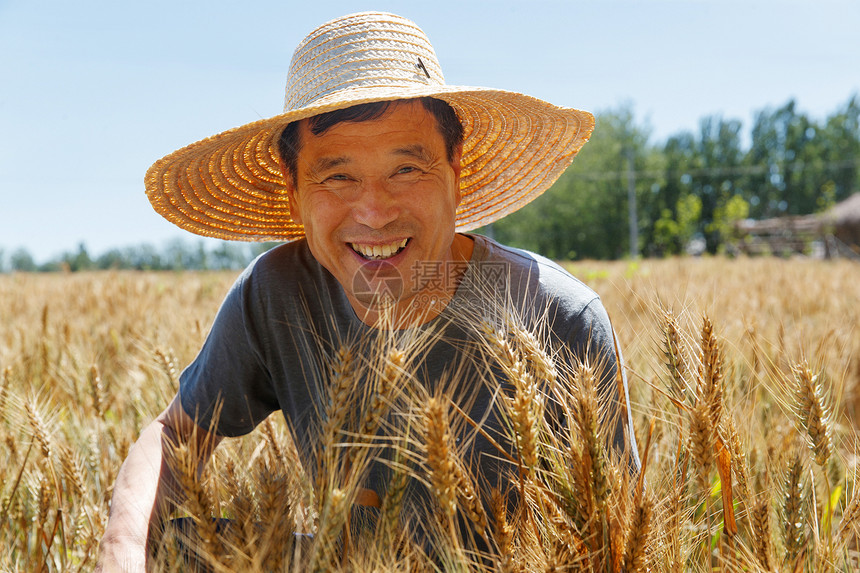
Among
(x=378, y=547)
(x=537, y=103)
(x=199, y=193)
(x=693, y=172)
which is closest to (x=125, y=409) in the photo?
(x=199, y=193)

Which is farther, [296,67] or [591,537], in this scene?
[296,67]

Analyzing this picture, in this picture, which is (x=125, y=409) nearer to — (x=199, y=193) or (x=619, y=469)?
(x=199, y=193)

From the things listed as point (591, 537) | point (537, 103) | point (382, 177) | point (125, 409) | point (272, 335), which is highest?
point (537, 103)

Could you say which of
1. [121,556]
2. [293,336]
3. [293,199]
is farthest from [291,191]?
[121,556]

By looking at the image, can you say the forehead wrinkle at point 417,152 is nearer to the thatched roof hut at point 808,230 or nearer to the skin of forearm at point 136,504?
the skin of forearm at point 136,504

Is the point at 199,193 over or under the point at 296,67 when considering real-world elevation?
under

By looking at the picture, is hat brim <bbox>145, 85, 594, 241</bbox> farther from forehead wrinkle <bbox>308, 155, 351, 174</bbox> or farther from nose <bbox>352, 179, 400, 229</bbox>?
nose <bbox>352, 179, 400, 229</bbox>

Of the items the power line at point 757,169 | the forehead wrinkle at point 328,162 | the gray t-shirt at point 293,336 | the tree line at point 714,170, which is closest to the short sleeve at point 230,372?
the gray t-shirt at point 293,336

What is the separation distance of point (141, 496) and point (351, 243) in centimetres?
75

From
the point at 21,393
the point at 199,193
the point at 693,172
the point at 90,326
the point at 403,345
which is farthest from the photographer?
the point at 693,172

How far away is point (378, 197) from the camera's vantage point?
1.35 m

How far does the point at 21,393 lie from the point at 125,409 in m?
0.35

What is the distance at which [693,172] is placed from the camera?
152ft

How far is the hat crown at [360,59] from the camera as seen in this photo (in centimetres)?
139
